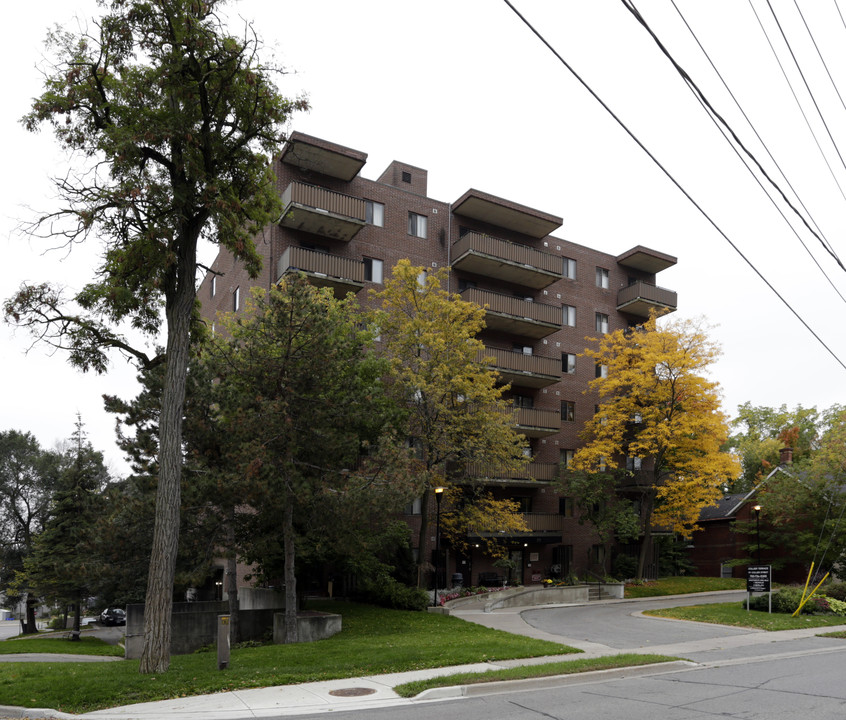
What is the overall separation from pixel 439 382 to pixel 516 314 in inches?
419

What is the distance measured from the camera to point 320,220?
→ 2997cm

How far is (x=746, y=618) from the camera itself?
22.2 meters

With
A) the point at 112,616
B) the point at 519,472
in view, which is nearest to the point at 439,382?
the point at 519,472

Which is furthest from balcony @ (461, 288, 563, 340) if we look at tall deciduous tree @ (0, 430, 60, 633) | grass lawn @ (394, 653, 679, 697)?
tall deciduous tree @ (0, 430, 60, 633)

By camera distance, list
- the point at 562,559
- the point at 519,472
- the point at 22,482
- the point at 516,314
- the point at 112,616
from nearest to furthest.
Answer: the point at 519,472
the point at 516,314
the point at 562,559
the point at 112,616
the point at 22,482

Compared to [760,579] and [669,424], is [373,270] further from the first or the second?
[760,579]

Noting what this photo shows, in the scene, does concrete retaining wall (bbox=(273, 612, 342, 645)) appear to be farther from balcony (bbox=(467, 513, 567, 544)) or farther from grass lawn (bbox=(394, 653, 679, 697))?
balcony (bbox=(467, 513, 567, 544))

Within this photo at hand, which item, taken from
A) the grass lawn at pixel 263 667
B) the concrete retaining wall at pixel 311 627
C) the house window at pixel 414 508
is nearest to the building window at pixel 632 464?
the house window at pixel 414 508

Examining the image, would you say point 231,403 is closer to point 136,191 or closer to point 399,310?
point 136,191

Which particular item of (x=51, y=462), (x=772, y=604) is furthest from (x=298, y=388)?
(x=51, y=462)

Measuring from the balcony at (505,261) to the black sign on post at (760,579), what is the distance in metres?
18.6

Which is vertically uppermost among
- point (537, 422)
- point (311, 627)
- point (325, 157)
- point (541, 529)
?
point (325, 157)

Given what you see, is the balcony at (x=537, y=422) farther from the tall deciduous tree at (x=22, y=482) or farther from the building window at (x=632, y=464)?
the tall deciduous tree at (x=22, y=482)

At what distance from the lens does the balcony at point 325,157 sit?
29.5 m
